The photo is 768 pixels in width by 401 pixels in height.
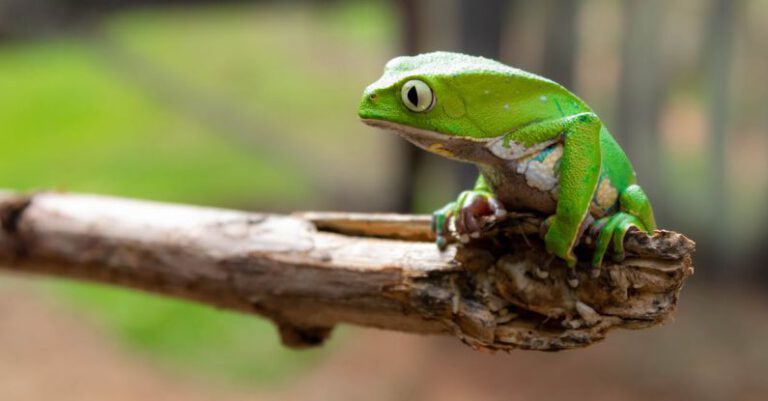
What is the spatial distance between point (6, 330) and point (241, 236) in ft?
9.61

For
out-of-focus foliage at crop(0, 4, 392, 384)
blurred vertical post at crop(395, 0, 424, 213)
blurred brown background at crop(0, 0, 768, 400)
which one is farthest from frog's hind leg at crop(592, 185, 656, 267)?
out-of-focus foliage at crop(0, 4, 392, 384)

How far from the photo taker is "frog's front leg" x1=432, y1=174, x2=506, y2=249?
54.5 inches

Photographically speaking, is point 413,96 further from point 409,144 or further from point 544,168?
point 409,144

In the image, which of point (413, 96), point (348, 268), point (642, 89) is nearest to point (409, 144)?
point (642, 89)

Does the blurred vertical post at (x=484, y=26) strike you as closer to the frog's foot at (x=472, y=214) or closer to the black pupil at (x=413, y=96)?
the frog's foot at (x=472, y=214)

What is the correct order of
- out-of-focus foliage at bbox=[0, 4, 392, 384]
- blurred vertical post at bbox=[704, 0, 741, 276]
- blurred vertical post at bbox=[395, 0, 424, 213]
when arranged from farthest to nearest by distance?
1. out-of-focus foliage at bbox=[0, 4, 392, 384]
2. blurred vertical post at bbox=[395, 0, 424, 213]
3. blurred vertical post at bbox=[704, 0, 741, 276]

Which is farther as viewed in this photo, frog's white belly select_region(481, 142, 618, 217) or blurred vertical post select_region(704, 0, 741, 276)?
blurred vertical post select_region(704, 0, 741, 276)

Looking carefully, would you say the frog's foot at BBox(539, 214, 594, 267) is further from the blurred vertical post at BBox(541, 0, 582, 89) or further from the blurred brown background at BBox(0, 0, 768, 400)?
the blurred vertical post at BBox(541, 0, 582, 89)

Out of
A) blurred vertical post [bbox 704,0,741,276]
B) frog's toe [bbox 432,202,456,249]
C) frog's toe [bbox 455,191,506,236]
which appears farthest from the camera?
blurred vertical post [bbox 704,0,741,276]

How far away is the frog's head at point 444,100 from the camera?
1290 millimetres

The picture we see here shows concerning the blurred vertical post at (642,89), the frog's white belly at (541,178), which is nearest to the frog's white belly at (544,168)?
the frog's white belly at (541,178)

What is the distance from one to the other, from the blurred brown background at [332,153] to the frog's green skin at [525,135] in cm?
217

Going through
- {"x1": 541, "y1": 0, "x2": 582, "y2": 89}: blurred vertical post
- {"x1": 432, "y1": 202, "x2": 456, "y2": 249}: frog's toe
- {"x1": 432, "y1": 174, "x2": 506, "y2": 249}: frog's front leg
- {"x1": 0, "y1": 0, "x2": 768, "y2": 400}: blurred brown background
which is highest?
{"x1": 432, "y1": 174, "x2": 506, "y2": 249}: frog's front leg

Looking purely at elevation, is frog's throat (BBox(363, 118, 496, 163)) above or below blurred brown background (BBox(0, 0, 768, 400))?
above
